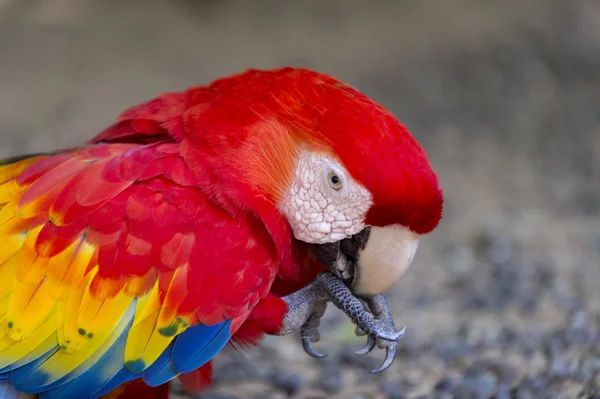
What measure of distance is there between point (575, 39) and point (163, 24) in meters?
2.28

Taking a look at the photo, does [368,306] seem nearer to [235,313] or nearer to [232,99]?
[235,313]

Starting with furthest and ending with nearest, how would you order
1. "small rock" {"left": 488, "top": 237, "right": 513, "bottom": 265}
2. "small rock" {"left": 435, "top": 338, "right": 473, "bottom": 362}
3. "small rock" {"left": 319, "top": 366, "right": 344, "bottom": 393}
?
1. "small rock" {"left": 488, "top": 237, "right": 513, "bottom": 265}
2. "small rock" {"left": 435, "top": 338, "right": 473, "bottom": 362}
3. "small rock" {"left": 319, "top": 366, "right": 344, "bottom": 393}

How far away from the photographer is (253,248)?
4.25ft

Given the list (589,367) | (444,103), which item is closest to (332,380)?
(589,367)

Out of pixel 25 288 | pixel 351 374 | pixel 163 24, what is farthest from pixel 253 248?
pixel 163 24

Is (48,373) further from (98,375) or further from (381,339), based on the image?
(381,339)

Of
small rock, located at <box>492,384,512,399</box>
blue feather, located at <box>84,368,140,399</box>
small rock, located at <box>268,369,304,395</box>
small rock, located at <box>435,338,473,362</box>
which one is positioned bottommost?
small rock, located at <box>268,369,304,395</box>

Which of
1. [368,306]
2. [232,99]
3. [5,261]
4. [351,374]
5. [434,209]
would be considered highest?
[232,99]

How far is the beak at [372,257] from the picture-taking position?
50.1 inches

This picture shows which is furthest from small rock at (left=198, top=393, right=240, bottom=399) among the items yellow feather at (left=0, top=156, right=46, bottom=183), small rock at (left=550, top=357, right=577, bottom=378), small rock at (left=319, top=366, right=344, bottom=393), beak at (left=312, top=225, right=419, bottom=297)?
small rock at (left=550, top=357, right=577, bottom=378)

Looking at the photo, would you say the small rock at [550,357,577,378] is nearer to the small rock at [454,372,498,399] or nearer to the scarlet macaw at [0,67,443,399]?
the small rock at [454,372,498,399]

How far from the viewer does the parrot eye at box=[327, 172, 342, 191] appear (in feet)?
4.17

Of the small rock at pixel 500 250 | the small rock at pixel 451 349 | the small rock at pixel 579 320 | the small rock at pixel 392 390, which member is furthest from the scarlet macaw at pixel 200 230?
the small rock at pixel 500 250

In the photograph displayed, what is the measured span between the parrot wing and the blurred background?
766mm
